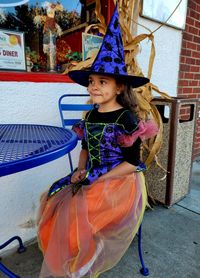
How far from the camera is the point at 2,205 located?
1.71 metres

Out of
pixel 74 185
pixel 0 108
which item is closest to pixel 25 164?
pixel 74 185

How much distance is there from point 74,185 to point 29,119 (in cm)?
69

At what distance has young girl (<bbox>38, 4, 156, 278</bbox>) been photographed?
1213 millimetres

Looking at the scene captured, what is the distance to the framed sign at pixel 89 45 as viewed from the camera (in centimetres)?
212

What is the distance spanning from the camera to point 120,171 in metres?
1.32

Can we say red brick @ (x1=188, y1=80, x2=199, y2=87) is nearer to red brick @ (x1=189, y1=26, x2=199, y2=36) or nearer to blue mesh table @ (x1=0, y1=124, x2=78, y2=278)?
red brick @ (x1=189, y1=26, x2=199, y2=36)

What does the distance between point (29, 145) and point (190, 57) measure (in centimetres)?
278

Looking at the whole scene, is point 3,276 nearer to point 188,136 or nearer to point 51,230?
point 51,230

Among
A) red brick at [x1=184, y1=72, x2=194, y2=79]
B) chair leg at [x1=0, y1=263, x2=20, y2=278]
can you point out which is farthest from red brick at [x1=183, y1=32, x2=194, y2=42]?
chair leg at [x1=0, y1=263, x2=20, y2=278]

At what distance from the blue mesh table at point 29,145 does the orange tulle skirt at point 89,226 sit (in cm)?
31

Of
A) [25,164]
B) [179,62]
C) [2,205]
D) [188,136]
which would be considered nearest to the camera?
[25,164]

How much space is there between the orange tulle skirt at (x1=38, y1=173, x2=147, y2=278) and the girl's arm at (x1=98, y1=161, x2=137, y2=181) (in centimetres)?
3

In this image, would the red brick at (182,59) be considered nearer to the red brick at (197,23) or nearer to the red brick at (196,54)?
the red brick at (196,54)

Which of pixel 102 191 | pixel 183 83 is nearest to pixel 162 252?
pixel 102 191
